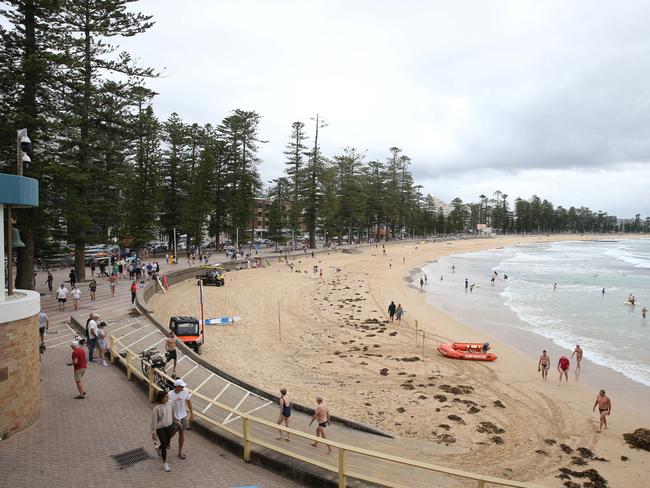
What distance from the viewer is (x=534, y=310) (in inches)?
1238

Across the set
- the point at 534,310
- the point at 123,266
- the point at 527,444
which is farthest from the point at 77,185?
the point at 534,310

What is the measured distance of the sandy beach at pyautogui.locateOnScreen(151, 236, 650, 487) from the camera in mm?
10727

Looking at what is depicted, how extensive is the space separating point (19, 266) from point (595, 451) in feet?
80.0

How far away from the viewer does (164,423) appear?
6.89m

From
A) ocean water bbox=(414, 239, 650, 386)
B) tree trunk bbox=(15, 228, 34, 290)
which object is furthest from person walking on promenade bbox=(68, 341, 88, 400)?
ocean water bbox=(414, 239, 650, 386)

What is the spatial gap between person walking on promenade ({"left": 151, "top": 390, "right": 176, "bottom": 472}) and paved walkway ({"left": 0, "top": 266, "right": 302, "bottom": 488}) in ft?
1.13

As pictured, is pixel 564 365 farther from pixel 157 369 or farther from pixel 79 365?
pixel 79 365

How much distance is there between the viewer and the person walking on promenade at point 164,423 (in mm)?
6859

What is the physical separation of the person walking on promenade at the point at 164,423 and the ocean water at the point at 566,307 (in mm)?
18543

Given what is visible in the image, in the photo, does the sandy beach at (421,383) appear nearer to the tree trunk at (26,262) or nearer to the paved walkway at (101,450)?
the paved walkway at (101,450)

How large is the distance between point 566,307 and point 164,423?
1305 inches

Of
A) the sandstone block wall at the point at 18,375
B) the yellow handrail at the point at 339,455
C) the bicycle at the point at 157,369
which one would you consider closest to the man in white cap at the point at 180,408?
the yellow handrail at the point at 339,455

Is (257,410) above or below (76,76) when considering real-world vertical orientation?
below

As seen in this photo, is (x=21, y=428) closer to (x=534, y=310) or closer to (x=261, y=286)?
(x=261, y=286)
